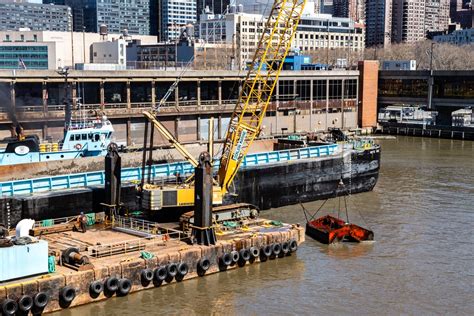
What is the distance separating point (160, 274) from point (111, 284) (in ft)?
7.62

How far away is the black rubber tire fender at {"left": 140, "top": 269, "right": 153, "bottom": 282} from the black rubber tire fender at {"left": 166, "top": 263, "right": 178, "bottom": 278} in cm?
78

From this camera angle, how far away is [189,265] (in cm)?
2872

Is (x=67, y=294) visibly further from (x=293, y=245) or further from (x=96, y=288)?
(x=293, y=245)

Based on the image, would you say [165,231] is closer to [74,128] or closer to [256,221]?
[256,221]

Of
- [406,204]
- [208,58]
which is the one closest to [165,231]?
[406,204]

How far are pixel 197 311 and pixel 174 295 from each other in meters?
1.68

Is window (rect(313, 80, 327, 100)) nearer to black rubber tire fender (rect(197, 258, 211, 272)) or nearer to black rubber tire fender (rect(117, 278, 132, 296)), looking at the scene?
black rubber tire fender (rect(197, 258, 211, 272))

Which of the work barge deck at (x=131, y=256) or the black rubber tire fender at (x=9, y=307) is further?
the work barge deck at (x=131, y=256)

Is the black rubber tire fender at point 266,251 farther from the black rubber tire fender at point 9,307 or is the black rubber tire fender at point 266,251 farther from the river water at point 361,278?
the black rubber tire fender at point 9,307

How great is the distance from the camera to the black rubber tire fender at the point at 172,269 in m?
27.9

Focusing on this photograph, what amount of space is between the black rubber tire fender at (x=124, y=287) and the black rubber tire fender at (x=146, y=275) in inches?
26.8

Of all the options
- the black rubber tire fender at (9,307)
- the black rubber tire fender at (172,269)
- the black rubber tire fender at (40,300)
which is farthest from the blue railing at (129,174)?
the black rubber tire fender at (9,307)

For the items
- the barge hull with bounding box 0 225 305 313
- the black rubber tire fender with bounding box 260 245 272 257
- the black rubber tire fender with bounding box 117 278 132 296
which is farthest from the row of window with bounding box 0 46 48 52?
the black rubber tire fender with bounding box 117 278 132 296

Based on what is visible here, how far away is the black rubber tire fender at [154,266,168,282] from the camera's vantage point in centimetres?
2760
